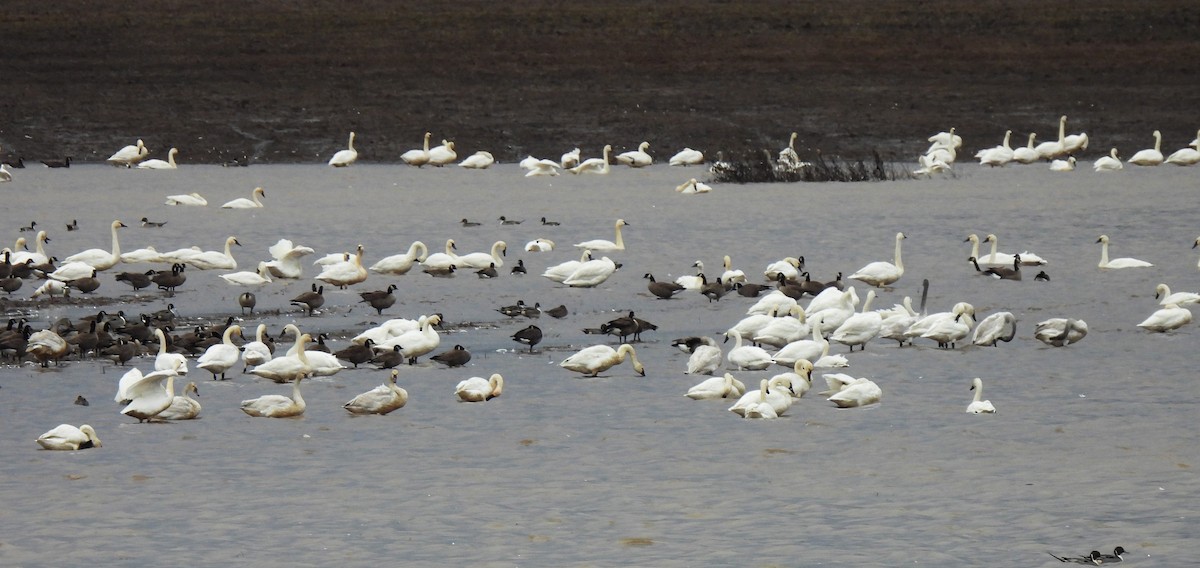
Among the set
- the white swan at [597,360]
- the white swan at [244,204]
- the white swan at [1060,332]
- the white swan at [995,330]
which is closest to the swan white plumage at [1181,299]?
the white swan at [1060,332]

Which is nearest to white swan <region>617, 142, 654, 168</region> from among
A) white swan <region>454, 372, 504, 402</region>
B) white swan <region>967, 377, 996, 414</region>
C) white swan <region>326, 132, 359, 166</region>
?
white swan <region>326, 132, 359, 166</region>

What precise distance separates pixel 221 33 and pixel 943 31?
63.3 feet

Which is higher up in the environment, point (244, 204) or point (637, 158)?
point (637, 158)

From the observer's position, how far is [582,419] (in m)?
11.5

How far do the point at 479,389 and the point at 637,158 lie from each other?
26.0 m

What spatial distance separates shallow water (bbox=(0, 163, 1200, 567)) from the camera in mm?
8531

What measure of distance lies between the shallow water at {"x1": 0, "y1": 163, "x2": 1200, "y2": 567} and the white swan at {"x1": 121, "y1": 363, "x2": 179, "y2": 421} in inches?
4.8

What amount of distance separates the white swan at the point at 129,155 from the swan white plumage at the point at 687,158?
11.1m

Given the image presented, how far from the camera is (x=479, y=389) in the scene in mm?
12047

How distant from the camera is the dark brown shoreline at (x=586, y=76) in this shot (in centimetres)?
4078

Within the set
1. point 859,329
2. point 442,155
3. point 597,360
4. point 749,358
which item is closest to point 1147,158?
point 442,155

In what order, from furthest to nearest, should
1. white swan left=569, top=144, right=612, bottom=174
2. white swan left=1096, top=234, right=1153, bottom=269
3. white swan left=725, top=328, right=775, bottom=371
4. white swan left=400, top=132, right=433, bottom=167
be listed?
white swan left=400, top=132, right=433, bottom=167 < white swan left=569, top=144, right=612, bottom=174 < white swan left=1096, top=234, right=1153, bottom=269 < white swan left=725, top=328, right=775, bottom=371

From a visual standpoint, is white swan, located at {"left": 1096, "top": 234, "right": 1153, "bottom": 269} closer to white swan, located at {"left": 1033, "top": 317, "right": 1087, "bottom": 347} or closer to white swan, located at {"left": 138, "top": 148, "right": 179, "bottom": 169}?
white swan, located at {"left": 1033, "top": 317, "right": 1087, "bottom": 347}

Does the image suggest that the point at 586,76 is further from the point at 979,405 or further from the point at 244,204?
the point at 979,405
